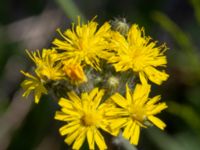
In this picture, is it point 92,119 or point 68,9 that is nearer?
point 92,119

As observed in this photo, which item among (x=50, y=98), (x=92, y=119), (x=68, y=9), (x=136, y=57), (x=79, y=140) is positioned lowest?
(x=79, y=140)

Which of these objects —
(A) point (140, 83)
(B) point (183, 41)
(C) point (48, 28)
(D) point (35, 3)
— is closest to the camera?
(A) point (140, 83)

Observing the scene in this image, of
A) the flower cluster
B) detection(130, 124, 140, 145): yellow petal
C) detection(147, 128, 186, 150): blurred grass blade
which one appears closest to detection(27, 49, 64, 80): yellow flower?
the flower cluster

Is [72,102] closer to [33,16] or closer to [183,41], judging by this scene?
[183,41]

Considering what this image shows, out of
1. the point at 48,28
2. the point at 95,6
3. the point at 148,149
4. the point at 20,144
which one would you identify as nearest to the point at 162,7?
the point at 95,6

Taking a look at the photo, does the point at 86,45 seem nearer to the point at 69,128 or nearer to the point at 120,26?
the point at 120,26

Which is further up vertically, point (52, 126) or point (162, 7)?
point (162, 7)

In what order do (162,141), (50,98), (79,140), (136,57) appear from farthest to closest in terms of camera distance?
(50,98), (162,141), (136,57), (79,140)

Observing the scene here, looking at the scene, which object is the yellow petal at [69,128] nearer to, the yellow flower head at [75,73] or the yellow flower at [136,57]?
the yellow flower head at [75,73]

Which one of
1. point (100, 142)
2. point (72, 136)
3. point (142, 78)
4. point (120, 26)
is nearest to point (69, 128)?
point (72, 136)
